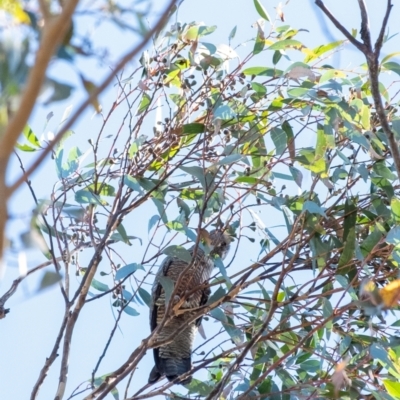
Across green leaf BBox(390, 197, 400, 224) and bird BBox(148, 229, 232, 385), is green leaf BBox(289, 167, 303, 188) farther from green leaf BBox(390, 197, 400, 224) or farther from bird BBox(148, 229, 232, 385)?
bird BBox(148, 229, 232, 385)

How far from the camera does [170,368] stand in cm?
203

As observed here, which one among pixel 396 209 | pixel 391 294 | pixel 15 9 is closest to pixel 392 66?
pixel 396 209

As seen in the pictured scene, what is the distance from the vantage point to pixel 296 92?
5.49 ft

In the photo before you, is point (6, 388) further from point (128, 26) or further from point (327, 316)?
point (128, 26)

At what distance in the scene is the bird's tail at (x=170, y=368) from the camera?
6.63 ft

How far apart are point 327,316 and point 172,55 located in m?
0.69

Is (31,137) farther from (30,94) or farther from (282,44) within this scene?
(30,94)

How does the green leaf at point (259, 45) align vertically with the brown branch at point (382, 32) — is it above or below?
above

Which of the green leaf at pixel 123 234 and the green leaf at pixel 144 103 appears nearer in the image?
the green leaf at pixel 123 234

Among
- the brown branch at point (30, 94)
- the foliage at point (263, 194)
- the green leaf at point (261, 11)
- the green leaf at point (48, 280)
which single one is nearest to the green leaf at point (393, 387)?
the foliage at point (263, 194)

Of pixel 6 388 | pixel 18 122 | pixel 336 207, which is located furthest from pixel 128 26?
pixel 6 388

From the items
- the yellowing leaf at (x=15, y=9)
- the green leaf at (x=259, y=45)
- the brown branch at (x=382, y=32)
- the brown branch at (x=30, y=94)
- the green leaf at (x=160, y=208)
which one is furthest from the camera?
the green leaf at (x=259, y=45)

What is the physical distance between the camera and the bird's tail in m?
2.02

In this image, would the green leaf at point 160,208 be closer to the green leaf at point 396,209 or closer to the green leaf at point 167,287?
the green leaf at point 167,287
